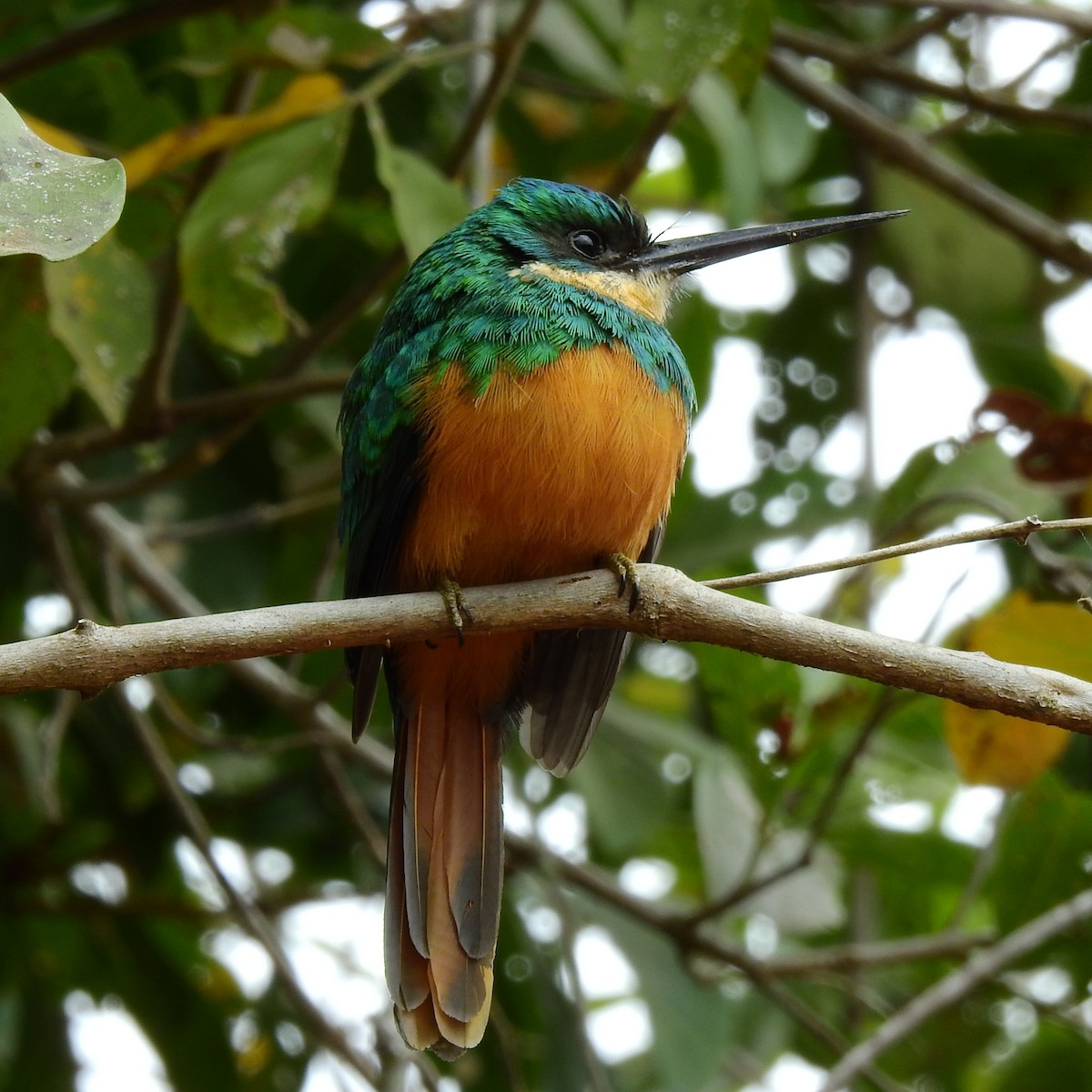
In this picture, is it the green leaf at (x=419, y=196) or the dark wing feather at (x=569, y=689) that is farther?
the dark wing feather at (x=569, y=689)

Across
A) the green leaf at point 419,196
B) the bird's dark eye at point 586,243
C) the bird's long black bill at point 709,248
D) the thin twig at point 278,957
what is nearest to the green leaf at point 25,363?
the green leaf at point 419,196

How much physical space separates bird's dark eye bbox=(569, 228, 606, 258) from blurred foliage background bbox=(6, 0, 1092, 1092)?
16 centimetres

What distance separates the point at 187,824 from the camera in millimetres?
2643

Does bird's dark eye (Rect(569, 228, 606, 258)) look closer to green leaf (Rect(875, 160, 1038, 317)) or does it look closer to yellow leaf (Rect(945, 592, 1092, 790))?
yellow leaf (Rect(945, 592, 1092, 790))

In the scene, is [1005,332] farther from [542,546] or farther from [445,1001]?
[445,1001]

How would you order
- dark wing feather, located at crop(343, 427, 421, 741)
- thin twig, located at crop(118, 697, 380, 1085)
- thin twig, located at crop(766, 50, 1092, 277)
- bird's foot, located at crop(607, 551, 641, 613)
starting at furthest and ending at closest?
thin twig, located at crop(766, 50, 1092, 277) → thin twig, located at crop(118, 697, 380, 1085) → dark wing feather, located at crop(343, 427, 421, 741) → bird's foot, located at crop(607, 551, 641, 613)

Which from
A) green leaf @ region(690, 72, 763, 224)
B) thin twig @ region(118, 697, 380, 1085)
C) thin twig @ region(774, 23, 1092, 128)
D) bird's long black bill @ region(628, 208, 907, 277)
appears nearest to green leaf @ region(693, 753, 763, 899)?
thin twig @ region(118, 697, 380, 1085)

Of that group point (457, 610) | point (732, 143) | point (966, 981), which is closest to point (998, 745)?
point (966, 981)

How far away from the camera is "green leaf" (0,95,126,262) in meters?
1.29

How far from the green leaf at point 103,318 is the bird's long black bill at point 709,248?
2.68 feet

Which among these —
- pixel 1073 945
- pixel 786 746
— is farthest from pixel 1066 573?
pixel 1073 945

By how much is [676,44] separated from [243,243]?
70 cm

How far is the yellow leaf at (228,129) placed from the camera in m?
2.26

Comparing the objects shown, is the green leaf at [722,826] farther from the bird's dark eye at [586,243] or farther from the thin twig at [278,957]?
the bird's dark eye at [586,243]
